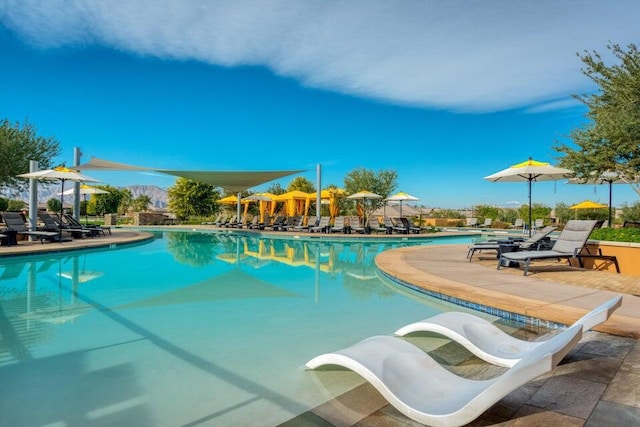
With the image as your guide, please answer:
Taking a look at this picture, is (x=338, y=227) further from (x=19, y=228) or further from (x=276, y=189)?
(x=276, y=189)

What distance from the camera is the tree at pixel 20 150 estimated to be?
1427 centimetres

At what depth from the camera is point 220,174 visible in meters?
15.4

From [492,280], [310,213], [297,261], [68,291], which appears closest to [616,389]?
[492,280]

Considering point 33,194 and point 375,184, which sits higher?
point 375,184

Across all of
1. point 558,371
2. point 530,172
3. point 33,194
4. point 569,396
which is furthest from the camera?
point 33,194

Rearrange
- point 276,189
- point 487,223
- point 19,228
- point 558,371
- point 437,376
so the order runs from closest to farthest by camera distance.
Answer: point 437,376 → point 558,371 → point 19,228 → point 487,223 → point 276,189

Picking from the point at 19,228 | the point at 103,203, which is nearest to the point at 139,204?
the point at 103,203

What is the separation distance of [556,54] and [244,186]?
43.8 ft

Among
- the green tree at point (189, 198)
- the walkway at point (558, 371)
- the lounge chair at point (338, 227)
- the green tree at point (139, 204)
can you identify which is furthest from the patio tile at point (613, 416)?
the green tree at point (139, 204)

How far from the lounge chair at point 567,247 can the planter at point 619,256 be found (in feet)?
0.86

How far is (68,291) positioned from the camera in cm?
A: 570

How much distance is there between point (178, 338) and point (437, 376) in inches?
99.9

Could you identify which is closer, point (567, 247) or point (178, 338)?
point (178, 338)

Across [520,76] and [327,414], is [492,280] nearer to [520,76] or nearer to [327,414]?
[327,414]
